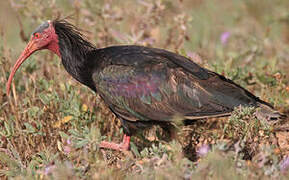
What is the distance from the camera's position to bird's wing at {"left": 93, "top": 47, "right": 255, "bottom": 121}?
4.91m

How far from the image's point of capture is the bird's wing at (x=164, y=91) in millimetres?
4906

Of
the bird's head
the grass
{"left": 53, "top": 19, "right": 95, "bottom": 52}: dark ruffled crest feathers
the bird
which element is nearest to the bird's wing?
the bird

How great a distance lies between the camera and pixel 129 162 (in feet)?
14.1

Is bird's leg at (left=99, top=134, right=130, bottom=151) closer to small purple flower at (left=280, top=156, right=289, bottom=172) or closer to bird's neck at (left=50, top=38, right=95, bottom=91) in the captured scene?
bird's neck at (left=50, top=38, right=95, bottom=91)

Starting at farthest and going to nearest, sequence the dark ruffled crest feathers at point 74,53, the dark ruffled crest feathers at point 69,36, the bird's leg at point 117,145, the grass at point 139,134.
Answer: the dark ruffled crest feathers at point 69,36
the dark ruffled crest feathers at point 74,53
the bird's leg at point 117,145
the grass at point 139,134

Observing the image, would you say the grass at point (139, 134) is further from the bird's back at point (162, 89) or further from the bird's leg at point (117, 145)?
the bird's back at point (162, 89)

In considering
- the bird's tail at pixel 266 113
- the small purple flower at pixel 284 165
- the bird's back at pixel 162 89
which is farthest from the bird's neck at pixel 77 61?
the small purple flower at pixel 284 165

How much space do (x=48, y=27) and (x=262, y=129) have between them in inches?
99.6

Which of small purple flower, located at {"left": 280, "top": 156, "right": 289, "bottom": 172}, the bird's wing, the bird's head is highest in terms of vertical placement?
the bird's head

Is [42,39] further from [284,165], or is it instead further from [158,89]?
[284,165]

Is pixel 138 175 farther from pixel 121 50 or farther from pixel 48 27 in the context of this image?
pixel 48 27

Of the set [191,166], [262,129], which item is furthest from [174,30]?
[191,166]

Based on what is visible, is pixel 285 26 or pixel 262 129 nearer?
pixel 262 129

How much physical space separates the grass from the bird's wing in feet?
0.77
